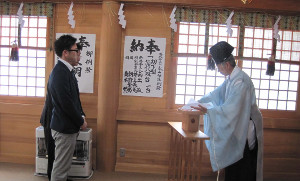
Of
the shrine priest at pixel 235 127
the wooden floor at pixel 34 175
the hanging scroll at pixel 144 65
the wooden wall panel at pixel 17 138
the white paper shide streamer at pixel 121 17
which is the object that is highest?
the white paper shide streamer at pixel 121 17

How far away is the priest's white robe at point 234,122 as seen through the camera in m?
2.90

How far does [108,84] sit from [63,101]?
1.24 meters

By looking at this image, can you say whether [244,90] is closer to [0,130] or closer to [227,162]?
[227,162]

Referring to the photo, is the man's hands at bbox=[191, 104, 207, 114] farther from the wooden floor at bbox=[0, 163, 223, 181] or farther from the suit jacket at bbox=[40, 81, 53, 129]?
the suit jacket at bbox=[40, 81, 53, 129]

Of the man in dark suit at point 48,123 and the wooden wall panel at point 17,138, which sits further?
the wooden wall panel at point 17,138

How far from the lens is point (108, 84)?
422 cm

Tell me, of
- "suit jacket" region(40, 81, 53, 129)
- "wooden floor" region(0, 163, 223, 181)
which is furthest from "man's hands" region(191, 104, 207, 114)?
"suit jacket" region(40, 81, 53, 129)

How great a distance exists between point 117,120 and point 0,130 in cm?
208

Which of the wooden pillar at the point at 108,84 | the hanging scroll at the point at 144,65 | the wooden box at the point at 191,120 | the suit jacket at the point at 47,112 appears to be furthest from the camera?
the hanging scroll at the point at 144,65

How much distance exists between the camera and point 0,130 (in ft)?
15.1

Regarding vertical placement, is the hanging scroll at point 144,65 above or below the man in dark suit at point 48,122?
above

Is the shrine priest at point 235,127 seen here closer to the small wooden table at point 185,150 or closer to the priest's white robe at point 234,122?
the priest's white robe at point 234,122

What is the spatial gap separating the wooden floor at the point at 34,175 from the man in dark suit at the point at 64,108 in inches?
38.5

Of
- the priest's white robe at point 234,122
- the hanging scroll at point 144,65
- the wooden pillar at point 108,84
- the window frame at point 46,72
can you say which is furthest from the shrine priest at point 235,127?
the window frame at point 46,72
